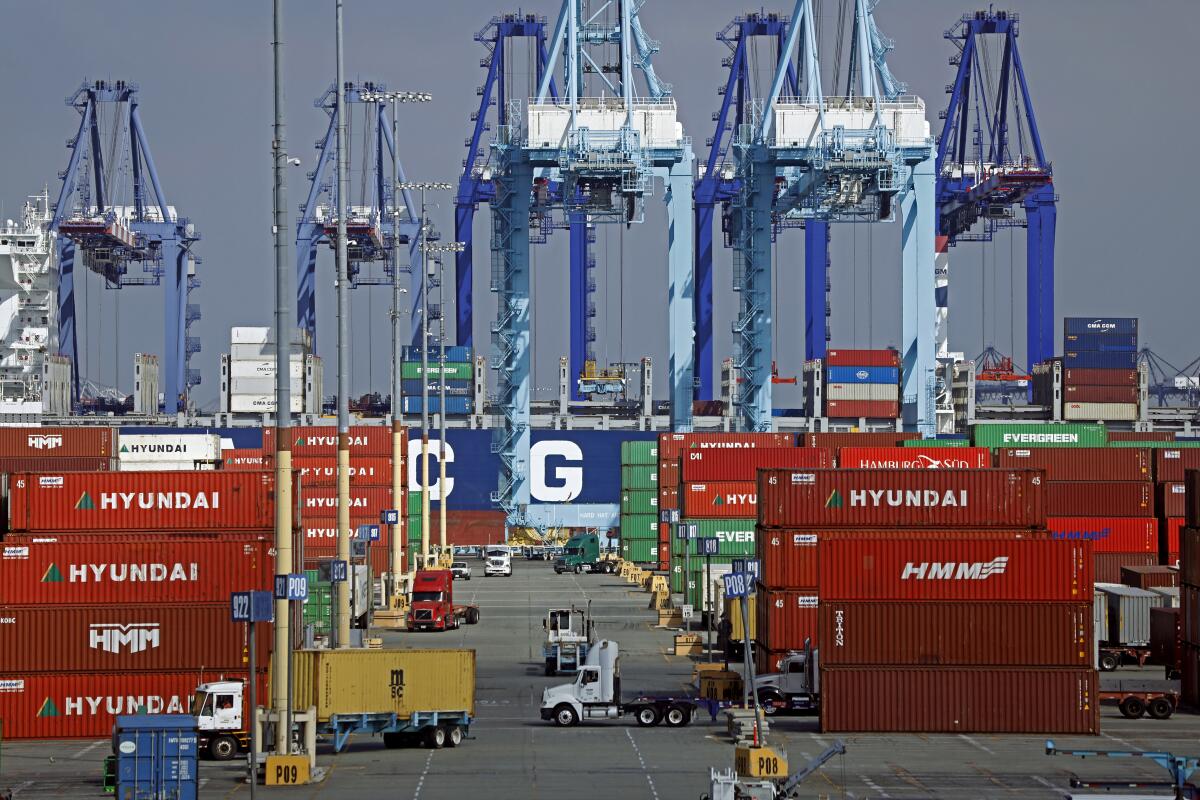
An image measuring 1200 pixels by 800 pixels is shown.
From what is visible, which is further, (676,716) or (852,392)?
(852,392)

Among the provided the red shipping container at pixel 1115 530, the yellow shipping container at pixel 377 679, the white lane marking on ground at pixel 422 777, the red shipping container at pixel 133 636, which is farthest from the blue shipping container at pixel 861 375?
the white lane marking on ground at pixel 422 777

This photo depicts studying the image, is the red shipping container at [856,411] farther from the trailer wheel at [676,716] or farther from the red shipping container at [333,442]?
the trailer wheel at [676,716]

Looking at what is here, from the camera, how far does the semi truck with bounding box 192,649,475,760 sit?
37031 millimetres

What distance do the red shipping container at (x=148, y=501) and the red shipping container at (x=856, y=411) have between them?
86459 millimetres

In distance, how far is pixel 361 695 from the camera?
37.2m

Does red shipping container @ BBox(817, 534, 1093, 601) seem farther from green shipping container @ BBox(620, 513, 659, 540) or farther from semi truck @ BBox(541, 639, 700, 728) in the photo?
green shipping container @ BBox(620, 513, 659, 540)

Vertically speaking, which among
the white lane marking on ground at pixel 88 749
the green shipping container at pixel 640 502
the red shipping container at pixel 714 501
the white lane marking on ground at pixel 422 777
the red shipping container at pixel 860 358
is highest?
the red shipping container at pixel 860 358

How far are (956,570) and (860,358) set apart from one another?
87791 mm

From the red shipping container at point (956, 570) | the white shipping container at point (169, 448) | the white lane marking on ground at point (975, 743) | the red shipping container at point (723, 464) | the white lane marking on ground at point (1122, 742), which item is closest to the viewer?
the white lane marking on ground at point (975, 743)

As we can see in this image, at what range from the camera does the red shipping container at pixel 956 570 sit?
133ft

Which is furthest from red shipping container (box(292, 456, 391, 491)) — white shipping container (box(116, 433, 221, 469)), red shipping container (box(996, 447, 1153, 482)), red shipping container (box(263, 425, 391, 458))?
red shipping container (box(996, 447, 1153, 482))

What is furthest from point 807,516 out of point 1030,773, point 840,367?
point 840,367

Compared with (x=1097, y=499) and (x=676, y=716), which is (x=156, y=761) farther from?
(x=1097, y=499)

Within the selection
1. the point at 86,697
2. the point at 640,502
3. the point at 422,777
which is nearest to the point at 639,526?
the point at 640,502
